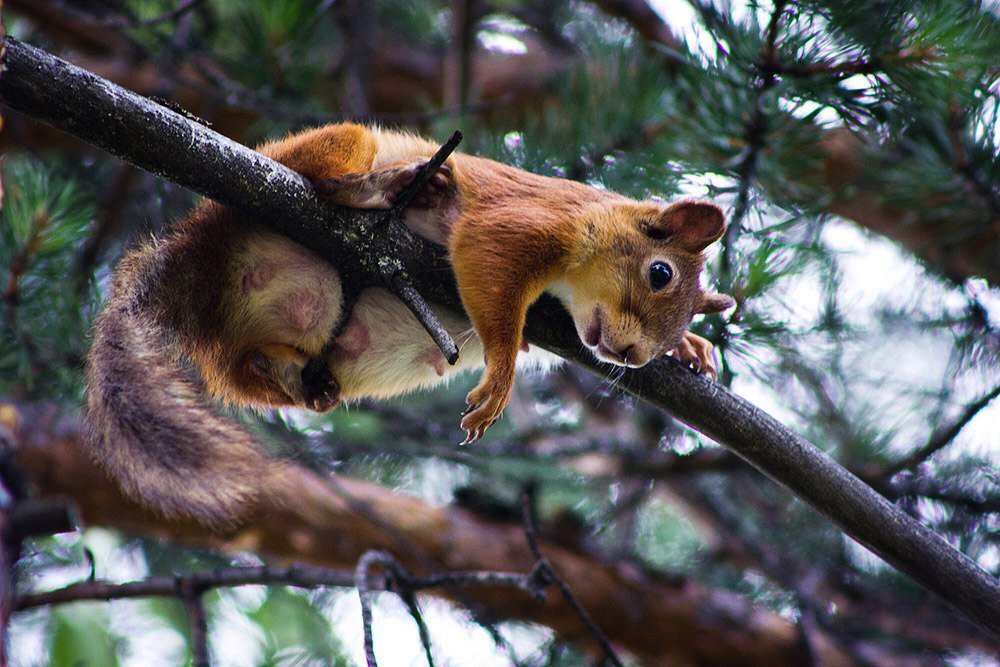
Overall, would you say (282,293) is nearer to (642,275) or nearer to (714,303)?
(642,275)

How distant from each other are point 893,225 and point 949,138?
0.80m

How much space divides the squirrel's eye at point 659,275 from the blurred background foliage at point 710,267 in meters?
0.11

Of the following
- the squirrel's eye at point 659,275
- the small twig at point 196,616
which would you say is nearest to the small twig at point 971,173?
the squirrel's eye at point 659,275

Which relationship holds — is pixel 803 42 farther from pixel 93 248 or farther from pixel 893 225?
pixel 93 248

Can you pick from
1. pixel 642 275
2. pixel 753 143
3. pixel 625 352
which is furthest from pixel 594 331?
pixel 753 143

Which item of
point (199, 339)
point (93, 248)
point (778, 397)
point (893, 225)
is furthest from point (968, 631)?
point (93, 248)

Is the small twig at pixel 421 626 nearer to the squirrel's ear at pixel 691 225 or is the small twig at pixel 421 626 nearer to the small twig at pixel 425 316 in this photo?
the small twig at pixel 425 316

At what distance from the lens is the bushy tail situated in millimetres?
1331

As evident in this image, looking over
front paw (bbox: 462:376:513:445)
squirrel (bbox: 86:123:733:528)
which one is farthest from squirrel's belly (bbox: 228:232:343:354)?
front paw (bbox: 462:376:513:445)

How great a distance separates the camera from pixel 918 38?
5.14ft

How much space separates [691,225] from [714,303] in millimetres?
177

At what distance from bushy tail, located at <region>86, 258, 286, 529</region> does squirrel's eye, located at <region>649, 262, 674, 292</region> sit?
81cm

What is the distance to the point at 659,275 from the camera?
1756 mm

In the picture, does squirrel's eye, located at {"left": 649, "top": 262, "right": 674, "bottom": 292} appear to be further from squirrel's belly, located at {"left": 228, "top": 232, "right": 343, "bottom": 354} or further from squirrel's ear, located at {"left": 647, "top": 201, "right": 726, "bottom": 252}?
squirrel's belly, located at {"left": 228, "top": 232, "right": 343, "bottom": 354}
